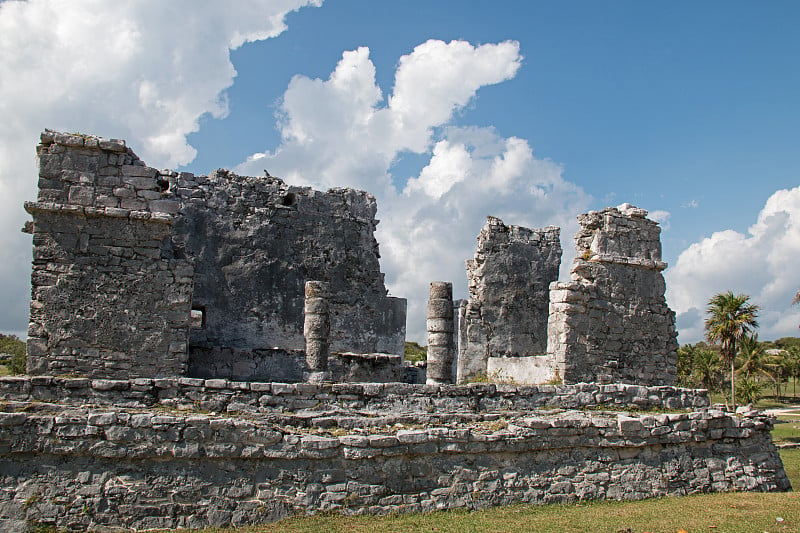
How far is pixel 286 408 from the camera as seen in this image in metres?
7.73

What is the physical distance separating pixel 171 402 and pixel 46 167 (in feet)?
12.7

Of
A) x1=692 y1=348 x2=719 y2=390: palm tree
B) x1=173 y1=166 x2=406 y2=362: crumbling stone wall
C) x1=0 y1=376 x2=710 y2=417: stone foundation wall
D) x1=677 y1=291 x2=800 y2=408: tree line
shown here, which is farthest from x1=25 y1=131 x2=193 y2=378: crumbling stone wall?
x1=692 y1=348 x2=719 y2=390: palm tree

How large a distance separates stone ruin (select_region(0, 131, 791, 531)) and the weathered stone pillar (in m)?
0.04

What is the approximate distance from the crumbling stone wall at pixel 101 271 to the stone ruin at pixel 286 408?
2cm

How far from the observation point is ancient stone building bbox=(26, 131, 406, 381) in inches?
346

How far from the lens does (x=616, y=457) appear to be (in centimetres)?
810

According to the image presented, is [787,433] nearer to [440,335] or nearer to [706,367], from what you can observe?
[706,367]

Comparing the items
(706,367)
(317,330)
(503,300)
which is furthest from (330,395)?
(706,367)

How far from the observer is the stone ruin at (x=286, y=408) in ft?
21.5

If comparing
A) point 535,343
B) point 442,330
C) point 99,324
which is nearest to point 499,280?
point 535,343

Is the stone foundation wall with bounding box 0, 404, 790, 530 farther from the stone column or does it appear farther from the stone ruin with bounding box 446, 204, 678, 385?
the stone column

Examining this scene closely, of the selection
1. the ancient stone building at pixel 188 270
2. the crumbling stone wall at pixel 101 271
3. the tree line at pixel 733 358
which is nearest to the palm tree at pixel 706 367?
the tree line at pixel 733 358

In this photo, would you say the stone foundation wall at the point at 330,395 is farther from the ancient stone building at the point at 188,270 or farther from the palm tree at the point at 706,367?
the palm tree at the point at 706,367

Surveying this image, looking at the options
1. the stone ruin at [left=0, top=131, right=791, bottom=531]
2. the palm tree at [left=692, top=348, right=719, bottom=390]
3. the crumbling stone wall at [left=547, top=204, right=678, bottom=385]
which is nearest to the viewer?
the stone ruin at [left=0, top=131, right=791, bottom=531]
